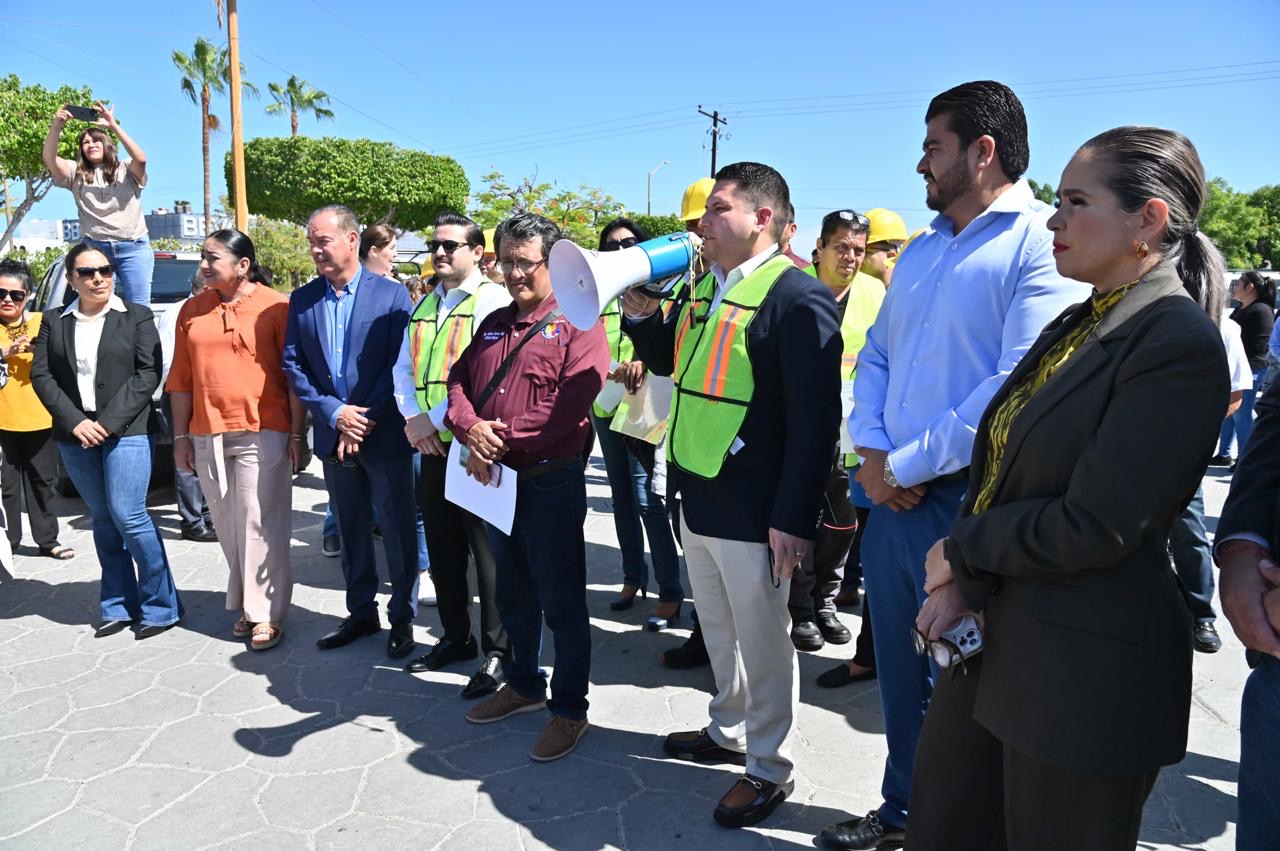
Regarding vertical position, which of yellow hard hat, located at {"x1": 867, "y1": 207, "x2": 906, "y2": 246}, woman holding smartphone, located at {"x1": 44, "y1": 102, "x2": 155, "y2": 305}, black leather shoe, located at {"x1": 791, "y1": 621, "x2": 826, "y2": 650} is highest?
woman holding smartphone, located at {"x1": 44, "y1": 102, "x2": 155, "y2": 305}

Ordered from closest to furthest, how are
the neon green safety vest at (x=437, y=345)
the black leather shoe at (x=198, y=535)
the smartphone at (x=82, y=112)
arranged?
the neon green safety vest at (x=437, y=345)
the smartphone at (x=82, y=112)
the black leather shoe at (x=198, y=535)

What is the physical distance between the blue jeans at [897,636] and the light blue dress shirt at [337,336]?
2.87m

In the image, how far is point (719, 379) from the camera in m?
2.90

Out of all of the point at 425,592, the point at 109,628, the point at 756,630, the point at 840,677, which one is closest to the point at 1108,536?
the point at 756,630

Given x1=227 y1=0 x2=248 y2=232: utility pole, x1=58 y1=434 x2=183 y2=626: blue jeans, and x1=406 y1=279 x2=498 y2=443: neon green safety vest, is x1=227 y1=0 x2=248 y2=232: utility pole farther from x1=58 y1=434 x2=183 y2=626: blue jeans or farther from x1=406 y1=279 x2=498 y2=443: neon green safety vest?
x1=406 y1=279 x2=498 y2=443: neon green safety vest

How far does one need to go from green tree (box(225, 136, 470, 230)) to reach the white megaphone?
3145cm

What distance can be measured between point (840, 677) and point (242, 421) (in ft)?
10.9

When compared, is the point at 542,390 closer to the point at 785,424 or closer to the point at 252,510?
the point at 785,424

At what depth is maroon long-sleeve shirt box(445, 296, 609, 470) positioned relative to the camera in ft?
11.2

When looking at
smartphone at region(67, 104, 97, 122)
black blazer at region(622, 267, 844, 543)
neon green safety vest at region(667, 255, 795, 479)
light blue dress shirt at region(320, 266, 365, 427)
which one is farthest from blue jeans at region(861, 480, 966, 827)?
smartphone at region(67, 104, 97, 122)

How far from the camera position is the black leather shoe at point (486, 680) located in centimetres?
400

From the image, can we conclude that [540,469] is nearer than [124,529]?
Yes

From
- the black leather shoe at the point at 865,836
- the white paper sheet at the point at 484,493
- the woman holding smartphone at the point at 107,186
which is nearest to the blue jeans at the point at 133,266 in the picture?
the woman holding smartphone at the point at 107,186

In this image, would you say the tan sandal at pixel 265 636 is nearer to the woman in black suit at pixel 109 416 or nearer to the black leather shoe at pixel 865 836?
the woman in black suit at pixel 109 416
